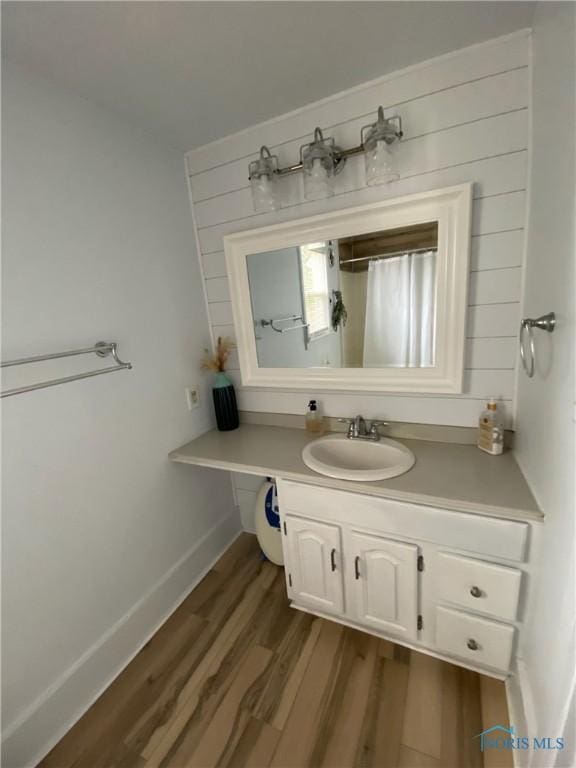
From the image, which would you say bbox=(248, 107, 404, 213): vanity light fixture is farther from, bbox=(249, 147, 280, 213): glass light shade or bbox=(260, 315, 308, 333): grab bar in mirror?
bbox=(260, 315, 308, 333): grab bar in mirror

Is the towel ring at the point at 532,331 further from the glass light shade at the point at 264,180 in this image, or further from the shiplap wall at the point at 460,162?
the glass light shade at the point at 264,180

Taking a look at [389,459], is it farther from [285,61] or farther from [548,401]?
[285,61]

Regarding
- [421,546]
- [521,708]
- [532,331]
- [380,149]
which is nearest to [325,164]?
[380,149]

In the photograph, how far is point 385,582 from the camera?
4.06ft

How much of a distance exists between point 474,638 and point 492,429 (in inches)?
28.9

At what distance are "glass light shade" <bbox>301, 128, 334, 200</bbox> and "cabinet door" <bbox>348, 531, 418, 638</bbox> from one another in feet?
4.49

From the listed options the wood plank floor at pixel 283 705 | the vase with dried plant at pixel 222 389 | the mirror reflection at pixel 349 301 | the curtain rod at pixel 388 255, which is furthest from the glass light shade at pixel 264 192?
the wood plank floor at pixel 283 705

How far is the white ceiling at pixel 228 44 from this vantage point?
896 millimetres

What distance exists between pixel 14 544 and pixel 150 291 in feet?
3.47

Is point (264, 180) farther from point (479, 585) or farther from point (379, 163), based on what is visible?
point (479, 585)

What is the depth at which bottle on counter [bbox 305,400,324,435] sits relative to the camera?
1604 millimetres

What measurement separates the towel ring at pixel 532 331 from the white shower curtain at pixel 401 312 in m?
0.34

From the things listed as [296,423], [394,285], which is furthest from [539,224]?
[296,423]

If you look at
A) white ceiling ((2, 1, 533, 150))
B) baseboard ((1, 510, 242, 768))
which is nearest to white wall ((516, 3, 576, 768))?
white ceiling ((2, 1, 533, 150))
